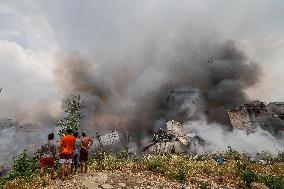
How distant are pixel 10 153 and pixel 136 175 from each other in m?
33.6

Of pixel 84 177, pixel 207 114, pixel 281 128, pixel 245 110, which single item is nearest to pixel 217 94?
pixel 207 114

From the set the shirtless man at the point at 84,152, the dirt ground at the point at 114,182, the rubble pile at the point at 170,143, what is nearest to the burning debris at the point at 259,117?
the rubble pile at the point at 170,143

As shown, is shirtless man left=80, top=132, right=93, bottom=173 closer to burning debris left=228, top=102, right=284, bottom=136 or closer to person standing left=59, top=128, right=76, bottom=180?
person standing left=59, top=128, right=76, bottom=180

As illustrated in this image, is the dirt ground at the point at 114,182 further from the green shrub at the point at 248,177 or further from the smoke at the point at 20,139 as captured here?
the smoke at the point at 20,139

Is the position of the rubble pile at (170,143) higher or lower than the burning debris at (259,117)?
lower

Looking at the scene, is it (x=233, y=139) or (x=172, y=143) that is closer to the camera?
(x=172, y=143)

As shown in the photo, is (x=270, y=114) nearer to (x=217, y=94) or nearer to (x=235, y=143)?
(x=235, y=143)

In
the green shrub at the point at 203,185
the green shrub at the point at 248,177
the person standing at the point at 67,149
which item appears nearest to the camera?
the person standing at the point at 67,149

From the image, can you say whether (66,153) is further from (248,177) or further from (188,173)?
(248,177)

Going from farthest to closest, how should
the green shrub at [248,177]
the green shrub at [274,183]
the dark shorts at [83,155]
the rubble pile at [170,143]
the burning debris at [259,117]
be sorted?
the burning debris at [259,117] < the rubble pile at [170,143] < the green shrub at [248,177] < the dark shorts at [83,155] < the green shrub at [274,183]

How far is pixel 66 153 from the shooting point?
14797 millimetres

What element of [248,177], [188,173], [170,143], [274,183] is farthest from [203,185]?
[170,143]

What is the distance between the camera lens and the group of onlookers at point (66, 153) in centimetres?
1483

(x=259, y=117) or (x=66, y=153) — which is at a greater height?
(x=259, y=117)
